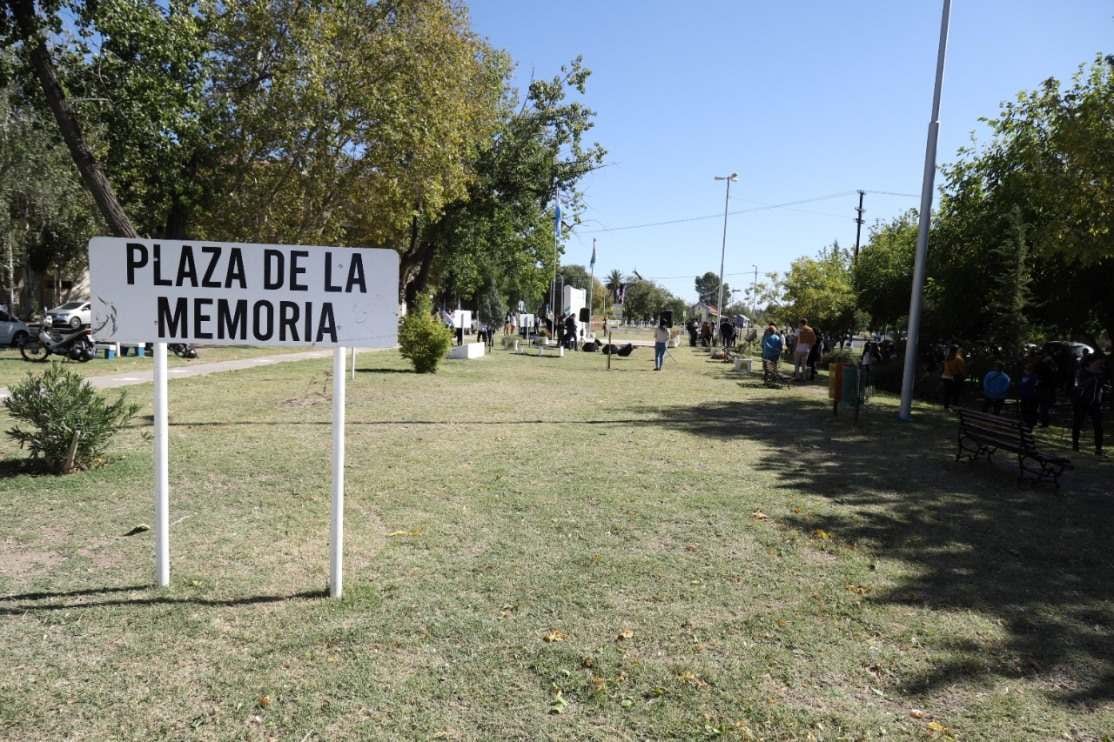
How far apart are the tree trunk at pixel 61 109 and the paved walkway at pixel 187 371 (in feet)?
9.48

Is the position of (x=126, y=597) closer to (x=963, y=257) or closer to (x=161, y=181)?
(x=161, y=181)

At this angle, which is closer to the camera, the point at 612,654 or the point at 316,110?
the point at 612,654

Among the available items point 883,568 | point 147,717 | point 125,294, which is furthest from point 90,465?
point 883,568

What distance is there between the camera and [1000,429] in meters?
8.14

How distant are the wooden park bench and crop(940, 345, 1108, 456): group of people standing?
948 mm

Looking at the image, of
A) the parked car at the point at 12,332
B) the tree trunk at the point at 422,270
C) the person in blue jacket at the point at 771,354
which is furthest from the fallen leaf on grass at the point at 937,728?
the tree trunk at the point at 422,270

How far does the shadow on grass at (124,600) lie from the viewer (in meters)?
3.88

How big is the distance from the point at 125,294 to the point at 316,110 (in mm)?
17462

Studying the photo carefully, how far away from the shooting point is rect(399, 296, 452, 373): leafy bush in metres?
17.2

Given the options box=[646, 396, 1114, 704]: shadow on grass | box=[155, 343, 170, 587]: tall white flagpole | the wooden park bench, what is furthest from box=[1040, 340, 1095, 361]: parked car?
Result: box=[155, 343, 170, 587]: tall white flagpole

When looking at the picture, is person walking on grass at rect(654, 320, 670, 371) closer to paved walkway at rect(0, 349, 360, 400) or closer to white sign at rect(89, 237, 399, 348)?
paved walkway at rect(0, 349, 360, 400)

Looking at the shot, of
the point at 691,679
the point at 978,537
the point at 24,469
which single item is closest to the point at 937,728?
the point at 691,679

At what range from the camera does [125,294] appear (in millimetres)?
3797

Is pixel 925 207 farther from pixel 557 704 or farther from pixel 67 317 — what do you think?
pixel 67 317
